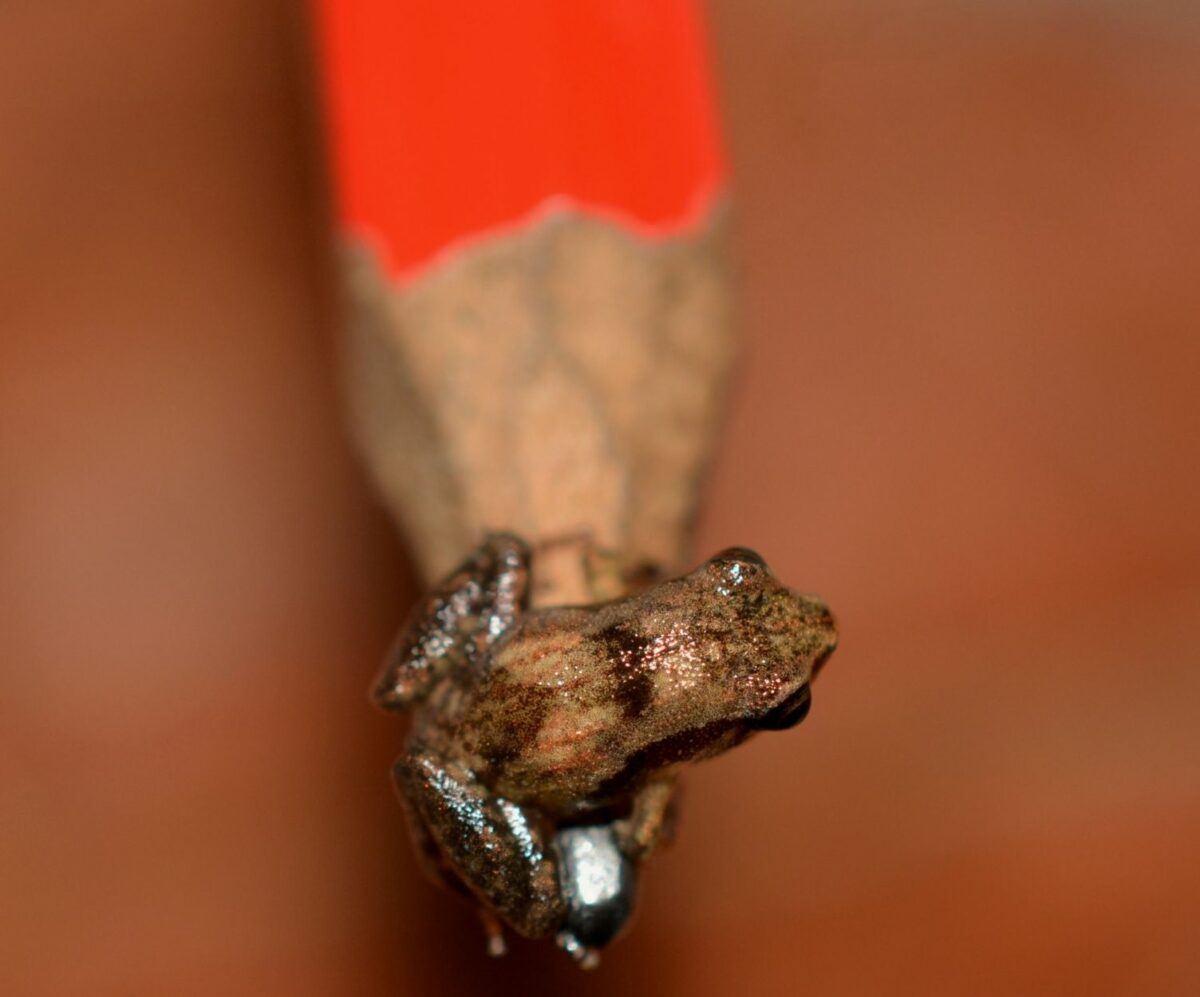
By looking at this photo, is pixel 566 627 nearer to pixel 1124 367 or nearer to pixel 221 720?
pixel 221 720

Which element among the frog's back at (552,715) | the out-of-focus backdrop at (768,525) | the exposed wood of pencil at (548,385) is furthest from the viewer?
the out-of-focus backdrop at (768,525)

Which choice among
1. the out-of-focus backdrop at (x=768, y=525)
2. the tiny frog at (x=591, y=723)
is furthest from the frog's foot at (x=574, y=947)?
the out-of-focus backdrop at (x=768, y=525)

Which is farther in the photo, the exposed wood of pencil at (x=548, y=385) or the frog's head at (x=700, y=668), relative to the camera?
the exposed wood of pencil at (x=548, y=385)

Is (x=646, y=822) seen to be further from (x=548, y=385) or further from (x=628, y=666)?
(x=548, y=385)

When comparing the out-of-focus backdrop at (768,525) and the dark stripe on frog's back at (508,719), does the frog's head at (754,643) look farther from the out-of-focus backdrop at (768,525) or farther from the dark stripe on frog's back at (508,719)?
the out-of-focus backdrop at (768,525)

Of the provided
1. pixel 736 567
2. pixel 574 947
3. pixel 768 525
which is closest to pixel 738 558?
pixel 736 567

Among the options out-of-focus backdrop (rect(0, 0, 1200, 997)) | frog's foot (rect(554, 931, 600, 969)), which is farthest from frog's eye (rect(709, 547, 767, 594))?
out-of-focus backdrop (rect(0, 0, 1200, 997))

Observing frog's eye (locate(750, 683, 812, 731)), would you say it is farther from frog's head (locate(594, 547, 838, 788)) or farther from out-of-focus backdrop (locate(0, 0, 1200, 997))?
out-of-focus backdrop (locate(0, 0, 1200, 997))

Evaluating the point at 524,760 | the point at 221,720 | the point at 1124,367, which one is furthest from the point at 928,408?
the point at 524,760
